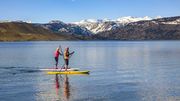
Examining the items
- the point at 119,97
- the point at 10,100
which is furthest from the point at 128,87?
the point at 10,100

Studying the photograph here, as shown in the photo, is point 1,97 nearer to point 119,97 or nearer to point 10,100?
point 10,100

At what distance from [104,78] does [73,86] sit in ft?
26.9

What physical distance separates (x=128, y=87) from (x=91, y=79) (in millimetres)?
8295

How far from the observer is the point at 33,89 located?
137 ft

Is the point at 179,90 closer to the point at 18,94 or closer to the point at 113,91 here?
the point at 113,91

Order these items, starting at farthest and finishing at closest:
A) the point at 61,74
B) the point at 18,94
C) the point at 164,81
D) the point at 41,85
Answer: the point at 61,74 < the point at 164,81 < the point at 41,85 < the point at 18,94

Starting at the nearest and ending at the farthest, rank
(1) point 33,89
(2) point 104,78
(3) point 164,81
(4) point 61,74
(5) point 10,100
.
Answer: (5) point 10,100, (1) point 33,89, (3) point 164,81, (2) point 104,78, (4) point 61,74

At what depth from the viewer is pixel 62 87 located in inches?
1725

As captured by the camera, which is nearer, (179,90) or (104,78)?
(179,90)

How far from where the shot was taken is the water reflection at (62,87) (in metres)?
37.3

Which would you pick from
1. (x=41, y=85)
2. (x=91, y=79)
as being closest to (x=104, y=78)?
(x=91, y=79)

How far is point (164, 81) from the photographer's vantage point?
4794cm

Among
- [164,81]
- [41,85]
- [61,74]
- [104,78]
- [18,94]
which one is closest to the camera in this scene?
[18,94]

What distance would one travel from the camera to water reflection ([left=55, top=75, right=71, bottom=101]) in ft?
122
